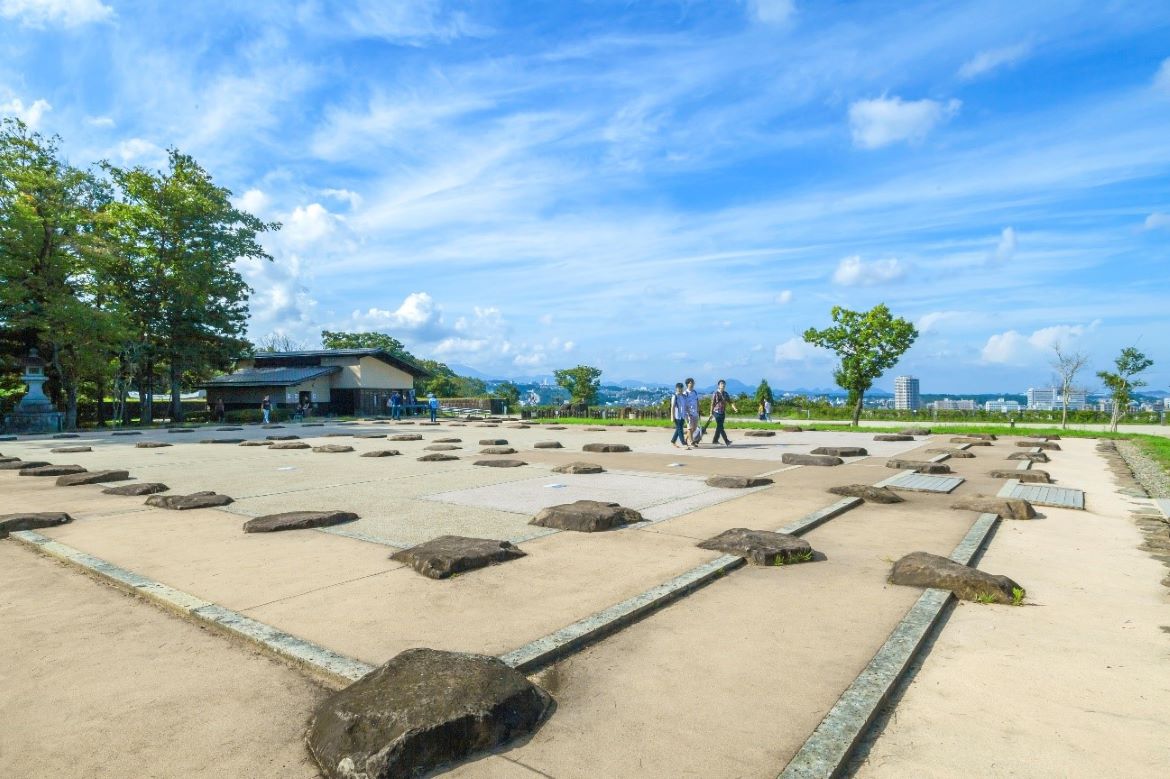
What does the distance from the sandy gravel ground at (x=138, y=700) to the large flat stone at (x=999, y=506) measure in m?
7.55

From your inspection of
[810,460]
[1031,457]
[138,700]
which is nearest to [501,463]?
[810,460]

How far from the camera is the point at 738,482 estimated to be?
961 centimetres

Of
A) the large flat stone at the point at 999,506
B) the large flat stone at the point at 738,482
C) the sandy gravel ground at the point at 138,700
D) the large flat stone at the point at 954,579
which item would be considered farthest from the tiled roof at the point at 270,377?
the large flat stone at the point at 954,579

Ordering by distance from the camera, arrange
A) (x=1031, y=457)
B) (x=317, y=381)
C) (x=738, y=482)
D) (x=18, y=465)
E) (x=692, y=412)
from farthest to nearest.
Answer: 1. (x=317, y=381)
2. (x=692, y=412)
3. (x=1031, y=457)
4. (x=18, y=465)
5. (x=738, y=482)

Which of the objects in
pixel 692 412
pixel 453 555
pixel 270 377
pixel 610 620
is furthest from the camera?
pixel 270 377

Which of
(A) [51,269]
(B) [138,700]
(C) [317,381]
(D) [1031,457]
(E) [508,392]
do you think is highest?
(A) [51,269]

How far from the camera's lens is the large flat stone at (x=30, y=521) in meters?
6.62

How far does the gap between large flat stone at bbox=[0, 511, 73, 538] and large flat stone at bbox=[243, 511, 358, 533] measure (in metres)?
2.18

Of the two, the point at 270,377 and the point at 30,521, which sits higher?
the point at 270,377

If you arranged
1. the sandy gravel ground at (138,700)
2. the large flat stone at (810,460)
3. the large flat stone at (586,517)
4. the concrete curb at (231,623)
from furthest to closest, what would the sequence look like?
the large flat stone at (810,460), the large flat stone at (586,517), the concrete curb at (231,623), the sandy gravel ground at (138,700)

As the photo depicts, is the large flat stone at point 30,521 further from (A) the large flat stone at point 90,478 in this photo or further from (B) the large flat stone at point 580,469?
(B) the large flat stone at point 580,469

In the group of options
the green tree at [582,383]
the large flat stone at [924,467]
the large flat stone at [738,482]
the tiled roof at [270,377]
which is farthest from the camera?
the green tree at [582,383]

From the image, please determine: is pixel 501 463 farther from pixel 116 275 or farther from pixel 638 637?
pixel 116 275

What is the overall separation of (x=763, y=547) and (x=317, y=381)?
40.7 meters
